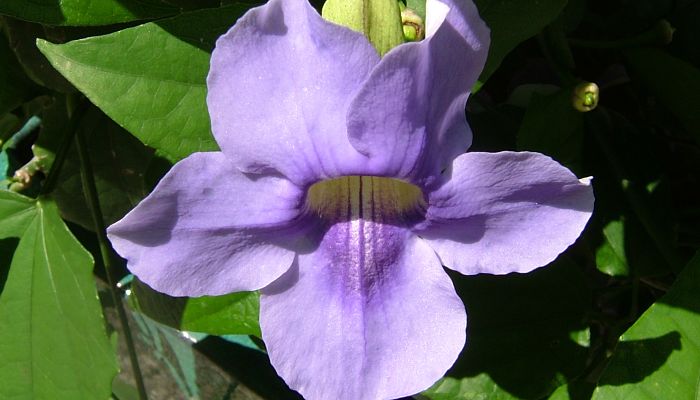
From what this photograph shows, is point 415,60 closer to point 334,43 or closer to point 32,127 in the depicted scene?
point 334,43

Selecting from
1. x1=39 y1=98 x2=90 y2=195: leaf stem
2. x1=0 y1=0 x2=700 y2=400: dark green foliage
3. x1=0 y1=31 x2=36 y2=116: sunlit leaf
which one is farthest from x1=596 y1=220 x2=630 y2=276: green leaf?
x1=0 y1=31 x2=36 y2=116: sunlit leaf

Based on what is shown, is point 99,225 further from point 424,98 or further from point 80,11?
point 424,98

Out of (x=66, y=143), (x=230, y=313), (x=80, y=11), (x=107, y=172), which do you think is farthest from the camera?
(x=107, y=172)

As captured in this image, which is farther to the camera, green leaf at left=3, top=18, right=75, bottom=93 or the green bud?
green leaf at left=3, top=18, right=75, bottom=93

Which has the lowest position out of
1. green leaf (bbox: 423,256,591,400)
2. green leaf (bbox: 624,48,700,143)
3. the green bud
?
green leaf (bbox: 423,256,591,400)

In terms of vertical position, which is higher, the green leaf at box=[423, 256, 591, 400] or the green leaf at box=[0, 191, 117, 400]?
the green leaf at box=[0, 191, 117, 400]

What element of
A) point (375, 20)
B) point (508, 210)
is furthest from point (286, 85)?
point (508, 210)

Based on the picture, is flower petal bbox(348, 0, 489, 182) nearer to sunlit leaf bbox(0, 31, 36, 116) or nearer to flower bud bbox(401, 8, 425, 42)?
flower bud bbox(401, 8, 425, 42)
